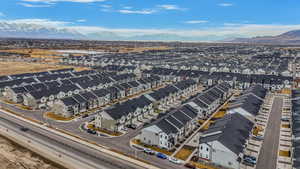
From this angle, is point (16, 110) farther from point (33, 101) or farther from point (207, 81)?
point (207, 81)

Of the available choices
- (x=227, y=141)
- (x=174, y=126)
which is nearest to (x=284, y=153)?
(x=227, y=141)

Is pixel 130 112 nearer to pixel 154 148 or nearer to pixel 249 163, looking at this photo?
pixel 154 148

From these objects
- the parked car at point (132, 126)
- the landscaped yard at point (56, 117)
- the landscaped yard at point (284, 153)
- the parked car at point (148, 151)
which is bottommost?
the landscaped yard at point (284, 153)

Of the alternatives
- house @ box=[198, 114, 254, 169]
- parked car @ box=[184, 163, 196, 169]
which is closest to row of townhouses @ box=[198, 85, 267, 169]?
house @ box=[198, 114, 254, 169]

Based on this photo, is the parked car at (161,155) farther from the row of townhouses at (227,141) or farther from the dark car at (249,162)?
the dark car at (249,162)

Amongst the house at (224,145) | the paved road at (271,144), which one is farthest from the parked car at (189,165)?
the paved road at (271,144)

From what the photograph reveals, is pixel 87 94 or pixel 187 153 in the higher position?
pixel 87 94

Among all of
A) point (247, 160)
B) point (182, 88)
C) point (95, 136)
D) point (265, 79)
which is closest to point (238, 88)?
point (265, 79)
